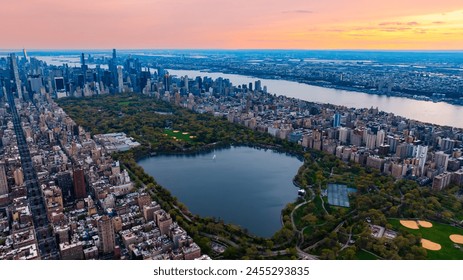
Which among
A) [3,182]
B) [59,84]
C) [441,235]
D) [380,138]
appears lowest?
[441,235]

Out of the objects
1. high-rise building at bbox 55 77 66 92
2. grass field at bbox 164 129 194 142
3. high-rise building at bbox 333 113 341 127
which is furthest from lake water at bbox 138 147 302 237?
high-rise building at bbox 55 77 66 92

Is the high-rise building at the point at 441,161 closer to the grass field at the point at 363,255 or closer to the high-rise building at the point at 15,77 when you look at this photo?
the grass field at the point at 363,255

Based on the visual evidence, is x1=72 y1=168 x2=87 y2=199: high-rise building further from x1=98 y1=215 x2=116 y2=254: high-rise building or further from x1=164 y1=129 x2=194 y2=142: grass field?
x1=164 y1=129 x2=194 y2=142: grass field

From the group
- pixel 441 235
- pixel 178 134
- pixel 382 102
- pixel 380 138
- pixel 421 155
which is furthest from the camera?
pixel 382 102

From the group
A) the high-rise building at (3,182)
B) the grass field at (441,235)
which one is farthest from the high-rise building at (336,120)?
the high-rise building at (3,182)

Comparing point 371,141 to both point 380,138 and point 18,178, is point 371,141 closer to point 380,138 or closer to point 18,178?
point 380,138

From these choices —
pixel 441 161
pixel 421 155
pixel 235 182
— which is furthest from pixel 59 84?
pixel 441 161
